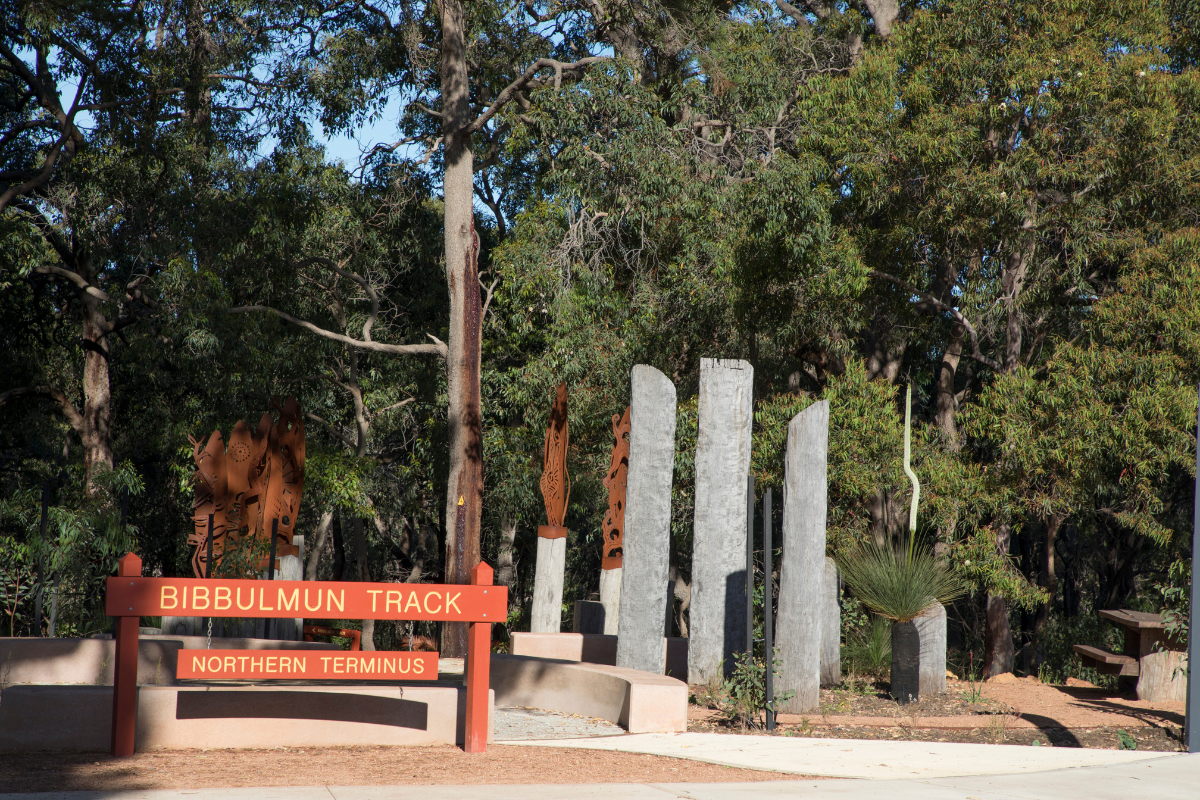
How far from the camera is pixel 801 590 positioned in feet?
26.4

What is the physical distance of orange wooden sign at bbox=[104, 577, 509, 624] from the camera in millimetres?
6102

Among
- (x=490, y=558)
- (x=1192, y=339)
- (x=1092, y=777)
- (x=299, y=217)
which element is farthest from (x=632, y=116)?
(x=490, y=558)

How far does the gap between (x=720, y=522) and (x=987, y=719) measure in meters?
2.64

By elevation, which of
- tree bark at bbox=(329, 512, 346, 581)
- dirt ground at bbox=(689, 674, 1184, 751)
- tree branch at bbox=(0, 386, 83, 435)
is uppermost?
tree branch at bbox=(0, 386, 83, 435)

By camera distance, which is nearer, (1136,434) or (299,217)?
(1136,434)

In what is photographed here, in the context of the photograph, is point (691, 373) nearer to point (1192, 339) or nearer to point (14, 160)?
point (1192, 339)

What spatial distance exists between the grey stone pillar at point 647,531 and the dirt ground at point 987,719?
2.52ft

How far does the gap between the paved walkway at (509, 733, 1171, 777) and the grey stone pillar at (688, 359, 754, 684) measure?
1703 millimetres

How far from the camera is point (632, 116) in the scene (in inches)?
602

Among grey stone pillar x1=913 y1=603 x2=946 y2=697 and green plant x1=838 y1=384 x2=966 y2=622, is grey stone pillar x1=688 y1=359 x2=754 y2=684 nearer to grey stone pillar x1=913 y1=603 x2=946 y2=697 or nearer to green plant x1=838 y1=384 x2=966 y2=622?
green plant x1=838 y1=384 x2=966 y2=622

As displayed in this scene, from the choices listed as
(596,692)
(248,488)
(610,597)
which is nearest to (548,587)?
(610,597)

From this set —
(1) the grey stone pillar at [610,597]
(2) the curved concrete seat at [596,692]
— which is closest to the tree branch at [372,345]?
(1) the grey stone pillar at [610,597]

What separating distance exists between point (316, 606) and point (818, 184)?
10.1 metres

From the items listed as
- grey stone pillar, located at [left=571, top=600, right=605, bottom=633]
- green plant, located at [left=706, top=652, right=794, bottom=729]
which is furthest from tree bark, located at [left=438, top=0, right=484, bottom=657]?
green plant, located at [left=706, top=652, right=794, bottom=729]
